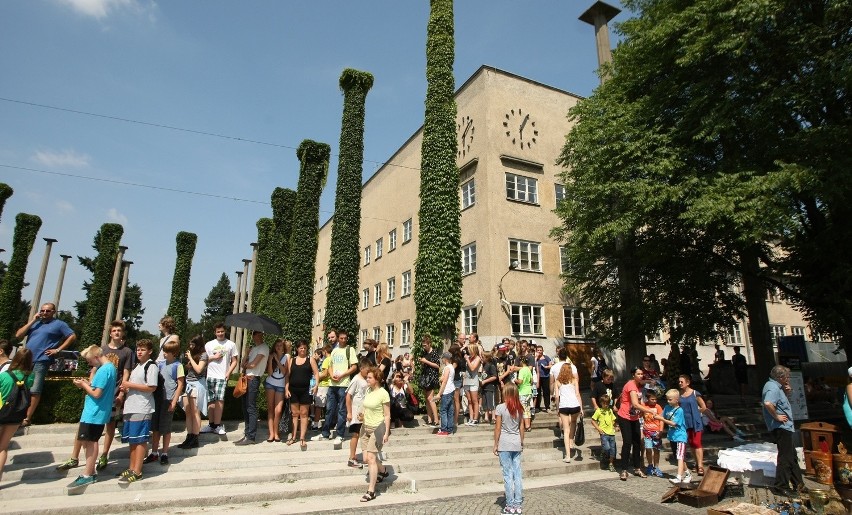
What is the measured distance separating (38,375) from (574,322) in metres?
20.8

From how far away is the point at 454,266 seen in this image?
15.3 metres

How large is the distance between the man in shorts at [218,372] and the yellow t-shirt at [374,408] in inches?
136

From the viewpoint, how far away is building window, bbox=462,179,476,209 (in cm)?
2353

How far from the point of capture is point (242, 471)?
8023mm

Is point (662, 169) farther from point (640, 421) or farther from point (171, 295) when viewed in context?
point (171, 295)

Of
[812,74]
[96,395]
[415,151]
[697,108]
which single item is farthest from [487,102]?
[96,395]

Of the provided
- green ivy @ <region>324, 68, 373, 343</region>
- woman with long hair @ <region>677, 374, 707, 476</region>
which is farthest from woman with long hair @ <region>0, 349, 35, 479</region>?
woman with long hair @ <region>677, 374, 707, 476</region>

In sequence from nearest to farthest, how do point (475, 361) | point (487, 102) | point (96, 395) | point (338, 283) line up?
point (96, 395) → point (475, 361) → point (338, 283) → point (487, 102)

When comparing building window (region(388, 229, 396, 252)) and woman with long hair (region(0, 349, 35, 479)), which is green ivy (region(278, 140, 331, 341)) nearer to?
woman with long hair (region(0, 349, 35, 479))

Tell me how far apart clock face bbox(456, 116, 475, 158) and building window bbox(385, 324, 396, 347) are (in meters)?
12.1

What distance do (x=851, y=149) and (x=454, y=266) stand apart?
10.4m

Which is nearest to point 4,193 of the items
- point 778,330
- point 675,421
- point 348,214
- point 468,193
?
point 348,214

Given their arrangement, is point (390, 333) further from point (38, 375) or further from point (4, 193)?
point (38, 375)

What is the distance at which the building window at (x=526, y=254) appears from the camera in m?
22.4
